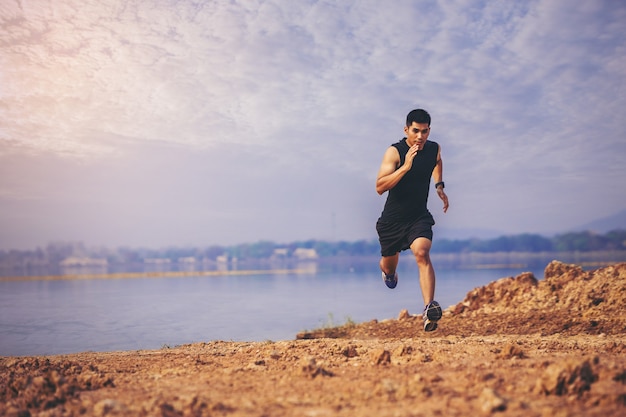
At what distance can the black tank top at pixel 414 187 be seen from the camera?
723 cm

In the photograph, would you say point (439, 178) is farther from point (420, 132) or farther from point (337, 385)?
point (337, 385)

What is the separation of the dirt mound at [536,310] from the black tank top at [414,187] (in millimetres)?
4298

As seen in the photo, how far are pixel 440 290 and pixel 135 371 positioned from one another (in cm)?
2546

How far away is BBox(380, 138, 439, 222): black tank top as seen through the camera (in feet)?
23.7

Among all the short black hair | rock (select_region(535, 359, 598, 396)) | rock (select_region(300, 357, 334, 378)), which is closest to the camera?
rock (select_region(535, 359, 598, 396))

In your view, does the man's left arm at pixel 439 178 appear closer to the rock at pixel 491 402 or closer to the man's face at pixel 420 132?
the man's face at pixel 420 132

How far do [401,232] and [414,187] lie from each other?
0.64m

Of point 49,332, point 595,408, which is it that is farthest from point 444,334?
point 49,332

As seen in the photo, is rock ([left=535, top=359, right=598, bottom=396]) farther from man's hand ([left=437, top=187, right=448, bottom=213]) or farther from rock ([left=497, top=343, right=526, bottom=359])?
man's hand ([left=437, top=187, right=448, bottom=213])

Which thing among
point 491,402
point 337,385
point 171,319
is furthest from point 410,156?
point 171,319

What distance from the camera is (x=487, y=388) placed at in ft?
12.0

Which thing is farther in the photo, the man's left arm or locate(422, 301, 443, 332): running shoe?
the man's left arm

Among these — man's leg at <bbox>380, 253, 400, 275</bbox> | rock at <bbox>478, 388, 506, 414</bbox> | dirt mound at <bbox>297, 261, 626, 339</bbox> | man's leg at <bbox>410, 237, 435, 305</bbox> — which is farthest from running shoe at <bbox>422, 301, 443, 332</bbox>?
dirt mound at <bbox>297, 261, 626, 339</bbox>

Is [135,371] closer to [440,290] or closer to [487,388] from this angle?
[487,388]
